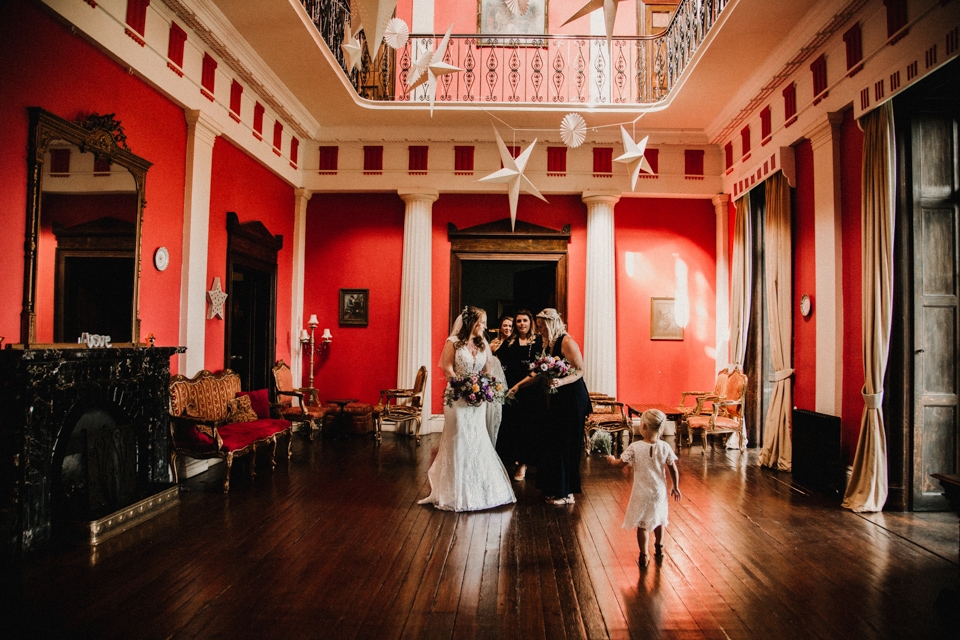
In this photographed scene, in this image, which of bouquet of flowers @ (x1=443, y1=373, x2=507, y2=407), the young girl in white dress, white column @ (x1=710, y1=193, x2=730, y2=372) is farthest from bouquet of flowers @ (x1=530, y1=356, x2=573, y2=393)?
white column @ (x1=710, y1=193, x2=730, y2=372)

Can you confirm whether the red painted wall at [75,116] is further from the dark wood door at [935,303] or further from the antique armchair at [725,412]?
the dark wood door at [935,303]

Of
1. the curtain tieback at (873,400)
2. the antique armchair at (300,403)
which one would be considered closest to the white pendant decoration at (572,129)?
the curtain tieback at (873,400)

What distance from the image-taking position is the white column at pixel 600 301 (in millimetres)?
8484

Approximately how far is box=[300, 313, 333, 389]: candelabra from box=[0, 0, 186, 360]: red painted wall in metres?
2.92

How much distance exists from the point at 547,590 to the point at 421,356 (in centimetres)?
578

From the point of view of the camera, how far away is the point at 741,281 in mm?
7691

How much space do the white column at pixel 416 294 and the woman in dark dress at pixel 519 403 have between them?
10.3 ft

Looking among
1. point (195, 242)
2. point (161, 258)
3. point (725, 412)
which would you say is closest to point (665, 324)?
point (725, 412)

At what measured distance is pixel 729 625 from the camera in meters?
2.71

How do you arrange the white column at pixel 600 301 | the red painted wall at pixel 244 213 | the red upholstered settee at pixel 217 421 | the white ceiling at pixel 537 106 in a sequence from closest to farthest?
the red upholstered settee at pixel 217 421 < the white ceiling at pixel 537 106 < the red painted wall at pixel 244 213 < the white column at pixel 600 301

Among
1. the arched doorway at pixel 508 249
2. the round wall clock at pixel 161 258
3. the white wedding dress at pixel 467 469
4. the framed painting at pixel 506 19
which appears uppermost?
the framed painting at pixel 506 19

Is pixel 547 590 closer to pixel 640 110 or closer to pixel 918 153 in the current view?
pixel 918 153

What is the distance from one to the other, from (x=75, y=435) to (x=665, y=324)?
7.75m

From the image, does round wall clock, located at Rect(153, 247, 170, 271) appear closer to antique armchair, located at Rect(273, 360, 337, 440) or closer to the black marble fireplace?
the black marble fireplace
